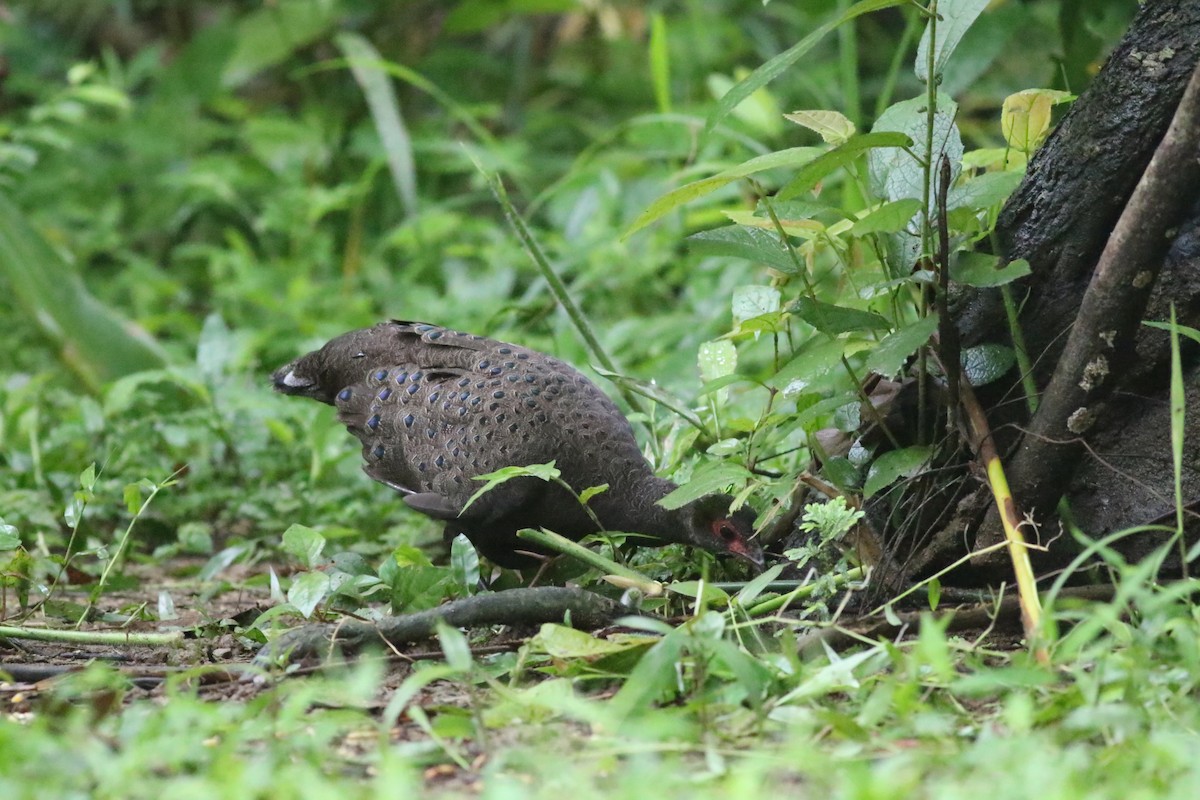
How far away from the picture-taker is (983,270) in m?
2.51

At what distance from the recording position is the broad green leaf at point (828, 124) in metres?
2.61

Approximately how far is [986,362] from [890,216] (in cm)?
47

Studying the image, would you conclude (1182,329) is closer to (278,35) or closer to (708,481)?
(708,481)

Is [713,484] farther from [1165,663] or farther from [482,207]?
[482,207]

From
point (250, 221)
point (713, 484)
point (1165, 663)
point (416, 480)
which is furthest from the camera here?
point (250, 221)

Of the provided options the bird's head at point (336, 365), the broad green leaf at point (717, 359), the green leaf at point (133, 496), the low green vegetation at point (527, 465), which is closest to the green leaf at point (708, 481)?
the low green vegetation at point (527, 465)

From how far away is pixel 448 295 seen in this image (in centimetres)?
635

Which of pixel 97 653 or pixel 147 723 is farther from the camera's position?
pixel 97 653

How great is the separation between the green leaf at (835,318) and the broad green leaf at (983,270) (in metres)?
0.16

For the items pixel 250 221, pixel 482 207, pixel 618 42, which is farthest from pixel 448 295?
pixel 618 42

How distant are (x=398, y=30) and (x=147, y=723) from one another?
6.87 m

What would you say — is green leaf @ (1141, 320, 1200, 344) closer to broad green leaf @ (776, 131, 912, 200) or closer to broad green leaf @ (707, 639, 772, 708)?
broad green leaf @ (776, 131, 912, 200)

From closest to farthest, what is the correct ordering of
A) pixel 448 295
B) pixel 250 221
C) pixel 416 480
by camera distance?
pixel 416 480 < pixel 448 295 < pixel 250 221

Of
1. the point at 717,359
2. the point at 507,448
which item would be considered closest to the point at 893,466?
the point at 717,359
